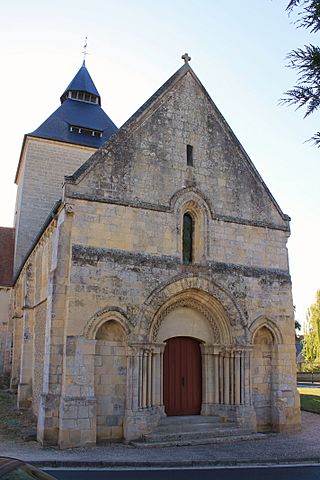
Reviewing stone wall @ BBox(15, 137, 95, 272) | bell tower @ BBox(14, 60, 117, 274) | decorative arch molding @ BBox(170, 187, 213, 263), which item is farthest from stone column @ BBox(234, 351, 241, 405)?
stone wall @ BBox(15, 137, 95, 272)

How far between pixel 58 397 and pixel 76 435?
0.90 meters

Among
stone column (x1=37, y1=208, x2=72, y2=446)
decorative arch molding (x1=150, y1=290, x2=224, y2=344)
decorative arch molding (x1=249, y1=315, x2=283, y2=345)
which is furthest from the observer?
decorative arch molding (x1=249, y1=315, x2=283, y2=345)

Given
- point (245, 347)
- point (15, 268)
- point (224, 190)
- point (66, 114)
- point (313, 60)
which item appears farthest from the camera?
point (66, 114)

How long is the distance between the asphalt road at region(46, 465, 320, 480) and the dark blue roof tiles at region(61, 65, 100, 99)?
2573 cm

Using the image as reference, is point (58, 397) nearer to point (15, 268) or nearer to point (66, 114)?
point (15, 268)

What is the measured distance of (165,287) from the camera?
11.7 meters

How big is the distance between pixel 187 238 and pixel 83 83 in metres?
20.8

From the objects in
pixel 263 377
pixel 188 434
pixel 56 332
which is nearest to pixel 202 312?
pixel 263 377

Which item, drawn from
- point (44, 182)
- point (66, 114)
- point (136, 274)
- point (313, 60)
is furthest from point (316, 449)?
point (66, 114)

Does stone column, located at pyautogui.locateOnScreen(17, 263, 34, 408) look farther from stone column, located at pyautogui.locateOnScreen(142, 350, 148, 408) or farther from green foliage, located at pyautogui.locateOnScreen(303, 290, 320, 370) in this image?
green foliage, located at pyautogui.locateOnScreen(303, 290, 320, 370)

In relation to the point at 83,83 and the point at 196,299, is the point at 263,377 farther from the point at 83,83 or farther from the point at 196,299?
the point at 83,83

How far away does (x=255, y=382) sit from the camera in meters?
12.7

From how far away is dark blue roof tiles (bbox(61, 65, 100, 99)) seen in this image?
2961cm

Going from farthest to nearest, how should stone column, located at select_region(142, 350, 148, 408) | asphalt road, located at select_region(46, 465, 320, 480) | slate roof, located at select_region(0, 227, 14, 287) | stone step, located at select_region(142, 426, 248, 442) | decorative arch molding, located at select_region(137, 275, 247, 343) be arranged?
1. slate roof, located at select_region(0, 227, 14, 287)
2. decorative arch molding, located at select_region(137, 275, 247, 343)
3. stone column, located at select_region(142, 350, 148, 408)
4. stone step, located at select_region(142, 426, 248, 442)
5. asphalt road, located at select_region(46, 465, 320, 480)
